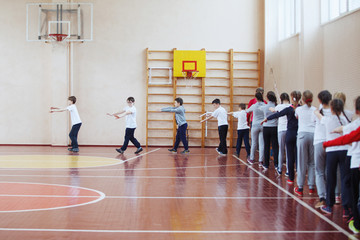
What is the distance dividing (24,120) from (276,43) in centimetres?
810

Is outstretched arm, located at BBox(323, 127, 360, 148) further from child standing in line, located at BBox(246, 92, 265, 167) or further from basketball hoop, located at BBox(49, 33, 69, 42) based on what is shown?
basketball hoop, located at BBox(49, 33, 69, 42)

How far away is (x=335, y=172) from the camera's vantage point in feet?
15.6

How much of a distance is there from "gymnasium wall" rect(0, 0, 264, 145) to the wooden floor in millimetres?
4563

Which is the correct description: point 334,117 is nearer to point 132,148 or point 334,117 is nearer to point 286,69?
point 286,69

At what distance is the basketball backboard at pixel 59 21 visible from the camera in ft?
42.8

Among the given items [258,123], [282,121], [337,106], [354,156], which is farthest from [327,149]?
[258,123]

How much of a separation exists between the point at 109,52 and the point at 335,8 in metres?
7.11

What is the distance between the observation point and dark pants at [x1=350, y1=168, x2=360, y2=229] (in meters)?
4.11

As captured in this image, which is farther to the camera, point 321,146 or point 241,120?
point 241,120

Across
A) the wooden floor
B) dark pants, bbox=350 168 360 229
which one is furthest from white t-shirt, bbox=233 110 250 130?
dark pants, bbox=350 168 360 229

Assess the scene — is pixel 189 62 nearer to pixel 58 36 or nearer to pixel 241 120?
pixel 241 120

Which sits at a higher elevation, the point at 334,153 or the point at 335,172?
the point at 334,153

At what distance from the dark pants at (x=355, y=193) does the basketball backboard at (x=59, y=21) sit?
10.2 meters

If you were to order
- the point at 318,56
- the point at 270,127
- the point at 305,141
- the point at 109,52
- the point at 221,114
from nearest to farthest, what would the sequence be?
the point at 305,141 < the point at 270,127 < the point at 318,56 < the point at 221,114 < the point at 109,52
